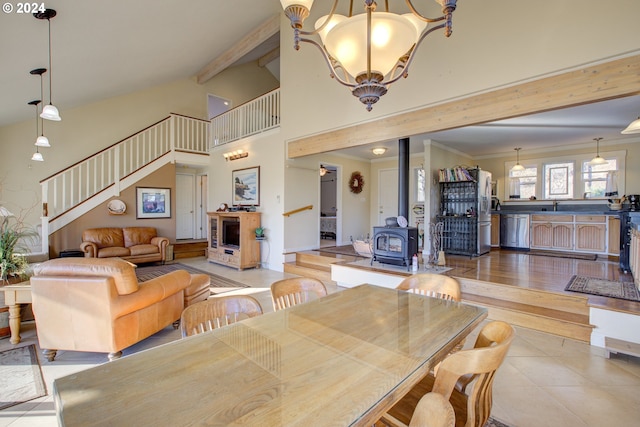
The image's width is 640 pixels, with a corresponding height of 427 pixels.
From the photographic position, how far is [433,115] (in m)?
3.93

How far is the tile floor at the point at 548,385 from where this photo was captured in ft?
6.20

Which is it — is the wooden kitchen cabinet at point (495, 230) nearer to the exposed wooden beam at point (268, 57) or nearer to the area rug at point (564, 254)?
the area rug at point (564, 254)

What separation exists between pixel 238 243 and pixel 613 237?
25.3 ft

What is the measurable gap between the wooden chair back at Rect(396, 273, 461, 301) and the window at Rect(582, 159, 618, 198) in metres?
6.68

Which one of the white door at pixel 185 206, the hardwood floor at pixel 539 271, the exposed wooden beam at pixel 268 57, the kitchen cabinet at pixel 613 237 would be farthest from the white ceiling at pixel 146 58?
the white door at pixel 185 206

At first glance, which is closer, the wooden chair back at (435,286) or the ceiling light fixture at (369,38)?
the ceiling light fixture at (369,38)

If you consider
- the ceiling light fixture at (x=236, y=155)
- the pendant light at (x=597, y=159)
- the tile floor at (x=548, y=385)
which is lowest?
the tile floor at (x=548, y=385)

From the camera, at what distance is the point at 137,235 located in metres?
7.16

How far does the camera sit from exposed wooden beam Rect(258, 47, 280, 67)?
9211 mm

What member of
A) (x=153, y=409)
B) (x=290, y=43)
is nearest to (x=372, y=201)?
(x=290, y=43)

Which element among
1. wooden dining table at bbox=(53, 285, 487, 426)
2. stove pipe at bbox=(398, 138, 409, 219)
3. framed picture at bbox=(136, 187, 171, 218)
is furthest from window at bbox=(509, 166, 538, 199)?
framed picture at bbox=(136, 187, 171, 218)

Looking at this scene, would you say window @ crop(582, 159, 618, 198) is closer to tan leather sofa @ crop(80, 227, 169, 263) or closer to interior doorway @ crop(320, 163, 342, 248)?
interior doorway @ crop(320, 163, 342, 248)

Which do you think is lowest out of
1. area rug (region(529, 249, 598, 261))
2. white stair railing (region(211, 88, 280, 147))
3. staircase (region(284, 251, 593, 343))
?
staircase (region(284, 251, 593, 343))

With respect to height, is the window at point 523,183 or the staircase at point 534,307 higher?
the window at point 523,183
